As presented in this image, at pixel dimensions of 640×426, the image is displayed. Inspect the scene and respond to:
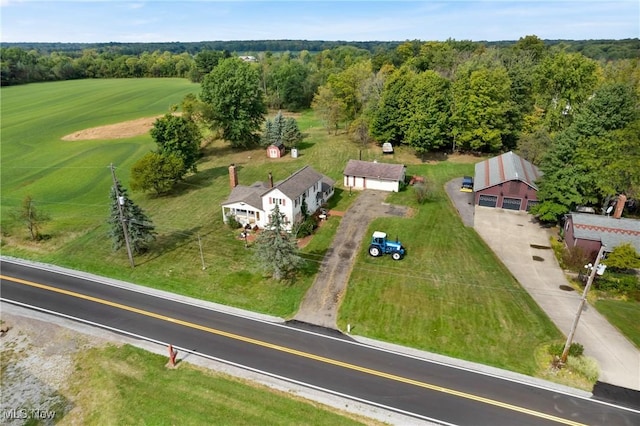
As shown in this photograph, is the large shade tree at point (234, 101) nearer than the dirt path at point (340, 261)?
No

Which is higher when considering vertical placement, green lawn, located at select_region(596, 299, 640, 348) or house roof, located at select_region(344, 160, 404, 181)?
house roof, located at select_region(344, 160, 404, 181)

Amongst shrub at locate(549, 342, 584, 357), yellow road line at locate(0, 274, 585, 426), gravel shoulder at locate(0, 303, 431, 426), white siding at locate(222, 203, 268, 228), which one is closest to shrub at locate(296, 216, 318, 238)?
white siding at locate(222, 203, 268, 228)

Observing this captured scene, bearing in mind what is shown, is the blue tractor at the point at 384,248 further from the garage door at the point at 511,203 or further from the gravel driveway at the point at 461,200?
the garage door at the point at 511,203

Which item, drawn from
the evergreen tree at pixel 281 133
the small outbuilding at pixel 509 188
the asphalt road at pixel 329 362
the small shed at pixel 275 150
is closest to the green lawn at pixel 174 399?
the asphalt road at pixel 329 362

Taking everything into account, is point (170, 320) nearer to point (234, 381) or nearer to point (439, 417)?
point (234, 381)

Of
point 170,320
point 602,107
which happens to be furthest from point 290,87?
point 170,320

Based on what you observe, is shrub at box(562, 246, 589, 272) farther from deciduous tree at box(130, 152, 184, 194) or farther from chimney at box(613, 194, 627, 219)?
deciduous tree at box(130, 152, 184, 194)

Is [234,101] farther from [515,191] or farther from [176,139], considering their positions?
[515,191]

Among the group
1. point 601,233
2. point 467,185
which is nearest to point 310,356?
point 601,233
